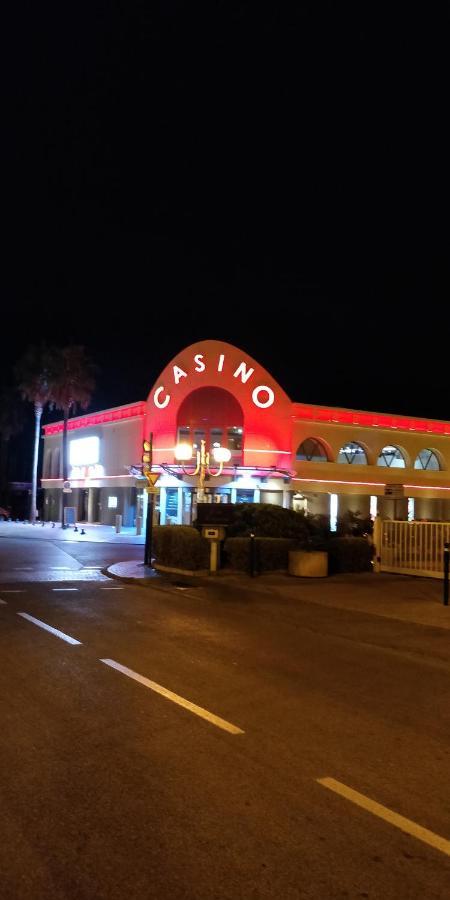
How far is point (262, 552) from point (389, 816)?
15.8 m

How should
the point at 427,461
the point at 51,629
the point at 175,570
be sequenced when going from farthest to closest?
1. the point at 427,461
2. the point at 175,570
3. the point at 51,629

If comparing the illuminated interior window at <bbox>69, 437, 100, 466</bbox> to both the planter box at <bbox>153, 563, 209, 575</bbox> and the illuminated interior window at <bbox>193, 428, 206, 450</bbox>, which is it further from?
the planter box at <bbox>153, 563, 209, 575</bbox>

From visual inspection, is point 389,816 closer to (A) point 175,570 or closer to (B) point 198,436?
(A) point 175,570

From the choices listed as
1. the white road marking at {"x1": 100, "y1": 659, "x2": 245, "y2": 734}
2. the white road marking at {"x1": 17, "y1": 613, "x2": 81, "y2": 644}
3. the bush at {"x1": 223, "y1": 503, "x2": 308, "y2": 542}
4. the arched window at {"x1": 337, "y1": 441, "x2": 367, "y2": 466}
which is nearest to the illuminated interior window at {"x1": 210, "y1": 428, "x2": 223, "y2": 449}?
the arched window at {"x1": 337, "y1": 441, "x2": 367, "y2": 466}

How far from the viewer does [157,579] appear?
20125 millimetres

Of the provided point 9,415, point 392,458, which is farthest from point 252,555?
point 9,415

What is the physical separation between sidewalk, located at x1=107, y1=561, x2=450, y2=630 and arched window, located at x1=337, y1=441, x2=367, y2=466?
2416cm

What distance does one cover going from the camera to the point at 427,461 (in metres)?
48.2

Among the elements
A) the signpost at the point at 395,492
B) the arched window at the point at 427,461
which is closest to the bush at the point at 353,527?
the signpost at the point at 395,492

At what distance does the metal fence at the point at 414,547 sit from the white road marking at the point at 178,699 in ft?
40.7

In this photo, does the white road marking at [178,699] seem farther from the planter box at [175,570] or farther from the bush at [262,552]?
the planter box at [175,570]

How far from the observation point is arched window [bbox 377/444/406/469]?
4634cm

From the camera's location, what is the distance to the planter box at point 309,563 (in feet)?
65.6

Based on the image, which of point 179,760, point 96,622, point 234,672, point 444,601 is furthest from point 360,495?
point 179,760
